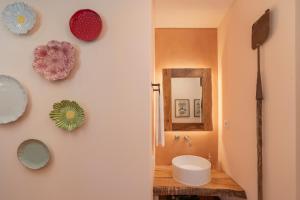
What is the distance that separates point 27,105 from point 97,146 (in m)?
0.57

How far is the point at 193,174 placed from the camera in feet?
6.35

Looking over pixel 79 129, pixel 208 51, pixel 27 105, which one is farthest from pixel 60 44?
pixel 208 51

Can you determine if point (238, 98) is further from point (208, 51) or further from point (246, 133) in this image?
point (208, 51)

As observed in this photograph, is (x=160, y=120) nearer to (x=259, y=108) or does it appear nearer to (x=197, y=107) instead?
(x=259, y=108)

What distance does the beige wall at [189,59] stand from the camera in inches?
105

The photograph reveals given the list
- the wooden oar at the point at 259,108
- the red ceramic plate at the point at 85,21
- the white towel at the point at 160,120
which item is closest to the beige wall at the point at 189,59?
the white towel at the point at 160,120

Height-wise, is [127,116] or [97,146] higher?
[127,116]

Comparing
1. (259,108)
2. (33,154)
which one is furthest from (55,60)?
(259,108)

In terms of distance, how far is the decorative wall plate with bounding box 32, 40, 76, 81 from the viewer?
1494mm

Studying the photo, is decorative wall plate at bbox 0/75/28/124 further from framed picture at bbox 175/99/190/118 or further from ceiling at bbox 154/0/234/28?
framed picture at bbox 175/99/190/118

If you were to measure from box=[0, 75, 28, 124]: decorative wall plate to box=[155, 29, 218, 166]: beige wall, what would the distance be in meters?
1.55

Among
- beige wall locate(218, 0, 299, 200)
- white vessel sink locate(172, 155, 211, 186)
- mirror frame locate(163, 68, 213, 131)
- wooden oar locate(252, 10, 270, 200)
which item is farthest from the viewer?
mirror frame locate(163, 68, 213, 131)

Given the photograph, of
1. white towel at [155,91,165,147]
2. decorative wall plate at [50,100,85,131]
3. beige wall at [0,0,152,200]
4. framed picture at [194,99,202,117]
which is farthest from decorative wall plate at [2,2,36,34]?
framed picture at [194,99,202,117]

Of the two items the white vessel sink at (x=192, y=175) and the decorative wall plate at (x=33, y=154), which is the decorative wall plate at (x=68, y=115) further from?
the white vessel sink at (x=192, y=175)
